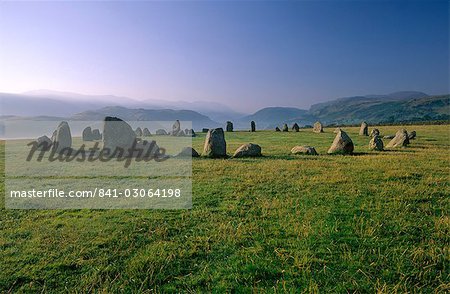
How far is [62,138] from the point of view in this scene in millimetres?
24203

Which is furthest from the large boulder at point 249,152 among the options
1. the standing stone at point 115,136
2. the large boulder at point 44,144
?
the large boulder at point 44,144

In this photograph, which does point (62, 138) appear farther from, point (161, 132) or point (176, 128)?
point (161, 132)

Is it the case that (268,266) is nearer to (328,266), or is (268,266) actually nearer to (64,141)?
(328,266)

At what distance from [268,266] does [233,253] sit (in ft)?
Result: 3.11

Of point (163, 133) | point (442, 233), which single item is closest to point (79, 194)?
point (442, 233)

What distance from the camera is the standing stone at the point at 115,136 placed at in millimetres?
21594

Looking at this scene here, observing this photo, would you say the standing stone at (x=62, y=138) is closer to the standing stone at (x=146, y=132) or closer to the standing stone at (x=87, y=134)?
the standing stone at (x=87, y=134)

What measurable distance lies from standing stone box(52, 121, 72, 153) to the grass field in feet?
48.5

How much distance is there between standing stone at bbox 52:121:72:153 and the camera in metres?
24.0

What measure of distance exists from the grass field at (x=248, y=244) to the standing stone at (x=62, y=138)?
14788 millimetres

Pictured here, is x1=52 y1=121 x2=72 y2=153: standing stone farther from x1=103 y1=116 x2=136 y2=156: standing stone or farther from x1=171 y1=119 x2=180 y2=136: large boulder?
x1=171 y1=119 x2=180 y2=136: large boulder

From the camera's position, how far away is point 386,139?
34281 millimetres

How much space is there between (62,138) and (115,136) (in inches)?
239

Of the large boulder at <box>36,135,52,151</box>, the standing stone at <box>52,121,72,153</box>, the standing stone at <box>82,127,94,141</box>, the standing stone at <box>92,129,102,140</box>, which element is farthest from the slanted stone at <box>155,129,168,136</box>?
the standing stone at <box>52,121,72,153</box>
